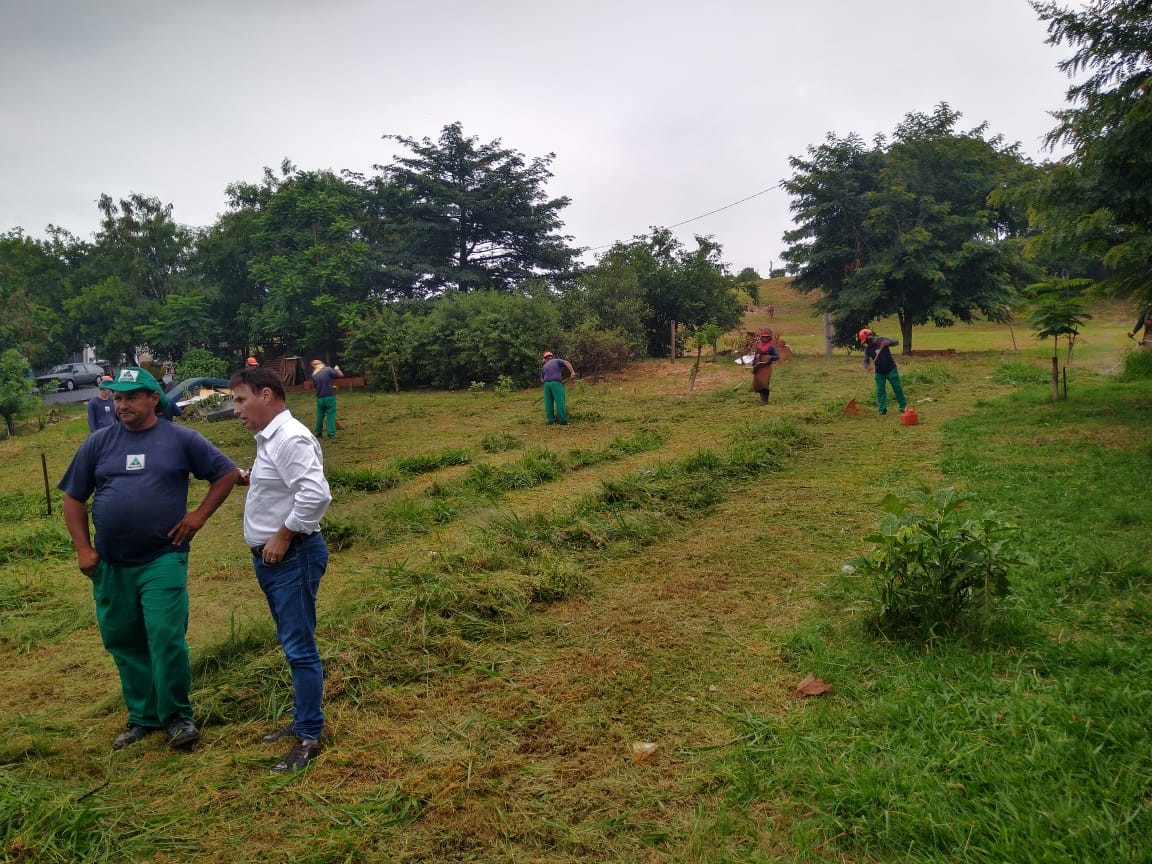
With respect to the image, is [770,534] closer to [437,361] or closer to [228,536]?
[228,536]

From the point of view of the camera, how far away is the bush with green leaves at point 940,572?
164 inches

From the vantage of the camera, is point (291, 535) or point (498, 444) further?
point (498, 444)

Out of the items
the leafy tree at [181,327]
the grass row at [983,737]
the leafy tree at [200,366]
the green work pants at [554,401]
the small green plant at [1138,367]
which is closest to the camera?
the grass row at [983,737]

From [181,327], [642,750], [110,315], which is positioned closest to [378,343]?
[181,327]

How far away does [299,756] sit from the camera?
3.48 meters

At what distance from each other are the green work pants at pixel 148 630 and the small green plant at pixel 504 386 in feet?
64.8

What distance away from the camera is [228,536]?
27.8 ft

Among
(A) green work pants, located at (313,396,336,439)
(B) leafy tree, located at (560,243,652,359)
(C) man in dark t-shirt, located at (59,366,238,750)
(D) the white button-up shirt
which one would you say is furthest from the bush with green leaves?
(B) leafy tree, located at (560,243,652,359)

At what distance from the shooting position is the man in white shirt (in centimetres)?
342

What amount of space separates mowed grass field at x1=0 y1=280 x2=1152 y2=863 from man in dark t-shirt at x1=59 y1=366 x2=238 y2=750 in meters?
0.29

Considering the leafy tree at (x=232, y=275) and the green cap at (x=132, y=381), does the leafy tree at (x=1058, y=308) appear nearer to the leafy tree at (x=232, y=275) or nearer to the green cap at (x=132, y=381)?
the green cap at (x=132, y=381)

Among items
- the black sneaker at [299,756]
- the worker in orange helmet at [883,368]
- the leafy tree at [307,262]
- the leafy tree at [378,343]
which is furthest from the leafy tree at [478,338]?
the black sneaker at [299,756]

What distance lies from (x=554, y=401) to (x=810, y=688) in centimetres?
1224

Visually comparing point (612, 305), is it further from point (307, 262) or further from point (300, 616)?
point (300, 616)
